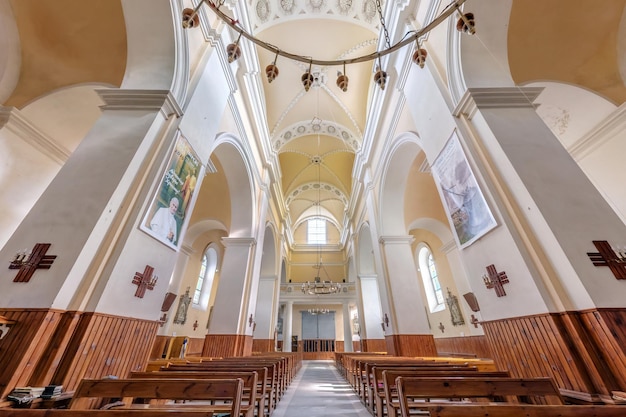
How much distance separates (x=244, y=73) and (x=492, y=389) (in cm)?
704

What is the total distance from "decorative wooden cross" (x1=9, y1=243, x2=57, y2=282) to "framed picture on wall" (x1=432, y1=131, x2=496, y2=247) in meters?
4.52

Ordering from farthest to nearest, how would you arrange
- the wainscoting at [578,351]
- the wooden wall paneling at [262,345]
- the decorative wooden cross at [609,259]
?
the wooden wall paneling at [262,345] < the decorative wooden cross at [609,259] < the wainscoting at [578,351]

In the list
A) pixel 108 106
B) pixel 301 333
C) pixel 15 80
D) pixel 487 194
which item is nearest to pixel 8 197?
pixel 15 80

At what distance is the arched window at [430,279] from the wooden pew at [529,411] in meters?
9.39

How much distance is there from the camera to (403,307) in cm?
657

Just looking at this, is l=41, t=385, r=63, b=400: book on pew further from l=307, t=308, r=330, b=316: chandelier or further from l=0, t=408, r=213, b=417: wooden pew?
l=307, t=308, r=330, b=316: chandelier

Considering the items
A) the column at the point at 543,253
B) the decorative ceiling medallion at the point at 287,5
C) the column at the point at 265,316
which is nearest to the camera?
the column at the point at 543,253

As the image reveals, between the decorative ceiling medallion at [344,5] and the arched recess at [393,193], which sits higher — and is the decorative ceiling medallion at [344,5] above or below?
above

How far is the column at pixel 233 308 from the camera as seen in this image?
6129mm

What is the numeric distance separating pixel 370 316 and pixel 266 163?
276 inches

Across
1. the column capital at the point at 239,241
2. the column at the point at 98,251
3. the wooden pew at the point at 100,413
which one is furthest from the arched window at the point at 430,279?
the wooden pew at the point at 100,413

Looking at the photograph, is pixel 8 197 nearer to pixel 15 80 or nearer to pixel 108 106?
pixel 15 80

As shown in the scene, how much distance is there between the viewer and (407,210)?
9.10 m

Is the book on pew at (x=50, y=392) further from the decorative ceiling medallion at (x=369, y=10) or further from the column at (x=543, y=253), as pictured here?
the decorative ceiling medallion at (x=369, y=10)
